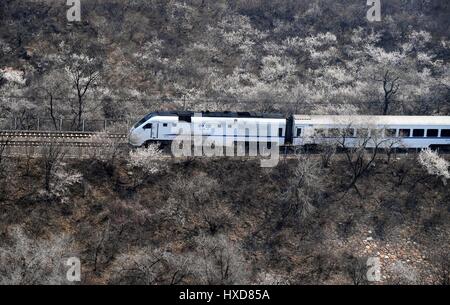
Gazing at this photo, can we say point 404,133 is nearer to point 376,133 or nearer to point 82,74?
point 376,133

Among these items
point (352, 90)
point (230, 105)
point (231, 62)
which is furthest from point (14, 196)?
point (352, 90)

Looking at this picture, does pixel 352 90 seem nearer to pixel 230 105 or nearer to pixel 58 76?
pixel 230 105

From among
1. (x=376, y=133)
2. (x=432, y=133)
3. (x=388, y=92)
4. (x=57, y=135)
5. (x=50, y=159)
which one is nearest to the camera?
(x=50, y=159)

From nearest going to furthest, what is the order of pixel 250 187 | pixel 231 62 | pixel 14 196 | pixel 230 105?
pixel 14 196, pixel 250 187, pixel 230 105, pixel 231 62

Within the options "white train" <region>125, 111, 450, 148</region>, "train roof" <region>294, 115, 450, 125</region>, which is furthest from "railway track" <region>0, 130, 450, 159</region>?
"train roof" <region>294, 115, 450, 125</region>

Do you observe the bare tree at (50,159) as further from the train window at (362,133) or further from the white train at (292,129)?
the train window at (362,133)

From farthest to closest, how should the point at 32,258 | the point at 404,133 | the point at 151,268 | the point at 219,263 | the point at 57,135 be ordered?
the point at 404,133
the point at 57,135
the point at 151,268
the point at 219,263
the point at 32,258

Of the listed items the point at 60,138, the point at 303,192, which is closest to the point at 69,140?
the point at 60,138
